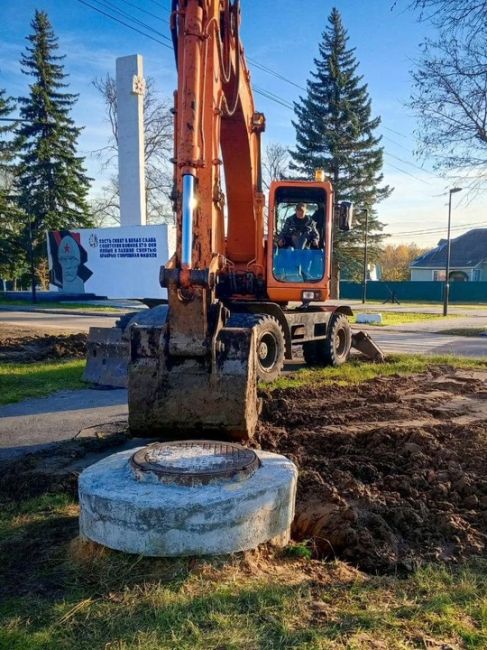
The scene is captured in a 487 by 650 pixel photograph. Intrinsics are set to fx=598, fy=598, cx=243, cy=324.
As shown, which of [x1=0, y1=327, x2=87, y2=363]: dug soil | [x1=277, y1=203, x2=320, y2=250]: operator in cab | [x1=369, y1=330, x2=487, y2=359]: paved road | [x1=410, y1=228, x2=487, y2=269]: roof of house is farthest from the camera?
[x1=410, y1=228, x2=487, y2=269]: roof of house

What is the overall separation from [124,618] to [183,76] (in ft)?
14.0

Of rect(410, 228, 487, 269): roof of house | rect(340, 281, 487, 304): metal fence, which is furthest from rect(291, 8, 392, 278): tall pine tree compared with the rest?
rect(410, 228, 487, 269): roof of house

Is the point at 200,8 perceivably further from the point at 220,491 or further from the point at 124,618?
the point at 124,618

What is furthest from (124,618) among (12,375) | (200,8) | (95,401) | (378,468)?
(12,375)

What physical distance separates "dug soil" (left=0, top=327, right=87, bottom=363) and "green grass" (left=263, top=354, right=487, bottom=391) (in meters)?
4.76

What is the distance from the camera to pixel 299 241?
983cm

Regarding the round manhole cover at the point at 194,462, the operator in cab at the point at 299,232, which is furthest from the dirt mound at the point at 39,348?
the round manhole cover at the point at 194,462

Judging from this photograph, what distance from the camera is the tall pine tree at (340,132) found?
40.8 m

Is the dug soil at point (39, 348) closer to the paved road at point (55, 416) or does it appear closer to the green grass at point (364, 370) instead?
the paved road at point (55, 416)

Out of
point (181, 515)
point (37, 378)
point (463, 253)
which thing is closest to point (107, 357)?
point (37, 378)

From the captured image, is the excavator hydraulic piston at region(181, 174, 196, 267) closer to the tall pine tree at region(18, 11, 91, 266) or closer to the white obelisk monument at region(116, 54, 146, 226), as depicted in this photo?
the white obelisk monument at region(116, 54, 146, 226)

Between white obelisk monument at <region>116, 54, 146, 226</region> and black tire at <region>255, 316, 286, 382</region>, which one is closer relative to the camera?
black tire at <region>255, 316, 286, 382</region>

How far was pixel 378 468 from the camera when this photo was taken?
5148mm

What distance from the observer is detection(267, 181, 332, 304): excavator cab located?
971cm
